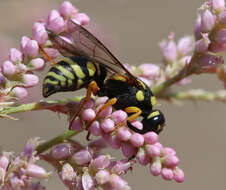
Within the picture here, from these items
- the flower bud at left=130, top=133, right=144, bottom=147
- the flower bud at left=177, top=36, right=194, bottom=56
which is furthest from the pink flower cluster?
the flower bud at left=177, top=36, right=194, bottom=56

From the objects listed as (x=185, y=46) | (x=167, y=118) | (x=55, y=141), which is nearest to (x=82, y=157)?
(x=55, y=141)

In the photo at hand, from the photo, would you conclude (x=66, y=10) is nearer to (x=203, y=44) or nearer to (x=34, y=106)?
(x=34, y=106)

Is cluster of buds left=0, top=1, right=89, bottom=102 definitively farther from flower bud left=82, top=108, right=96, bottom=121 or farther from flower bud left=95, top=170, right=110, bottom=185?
flower bud left=95, top=170, right=110, bottom=185

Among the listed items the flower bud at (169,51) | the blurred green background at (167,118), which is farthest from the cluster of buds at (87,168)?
the blurred green background at (167,118)

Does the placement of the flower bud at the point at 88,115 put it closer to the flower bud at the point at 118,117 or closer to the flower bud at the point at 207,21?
the flower bud at the point at 118,117

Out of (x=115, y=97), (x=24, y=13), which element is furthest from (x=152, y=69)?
(x=24, y=13)

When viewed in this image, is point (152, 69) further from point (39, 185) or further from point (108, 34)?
point (108, 34)
